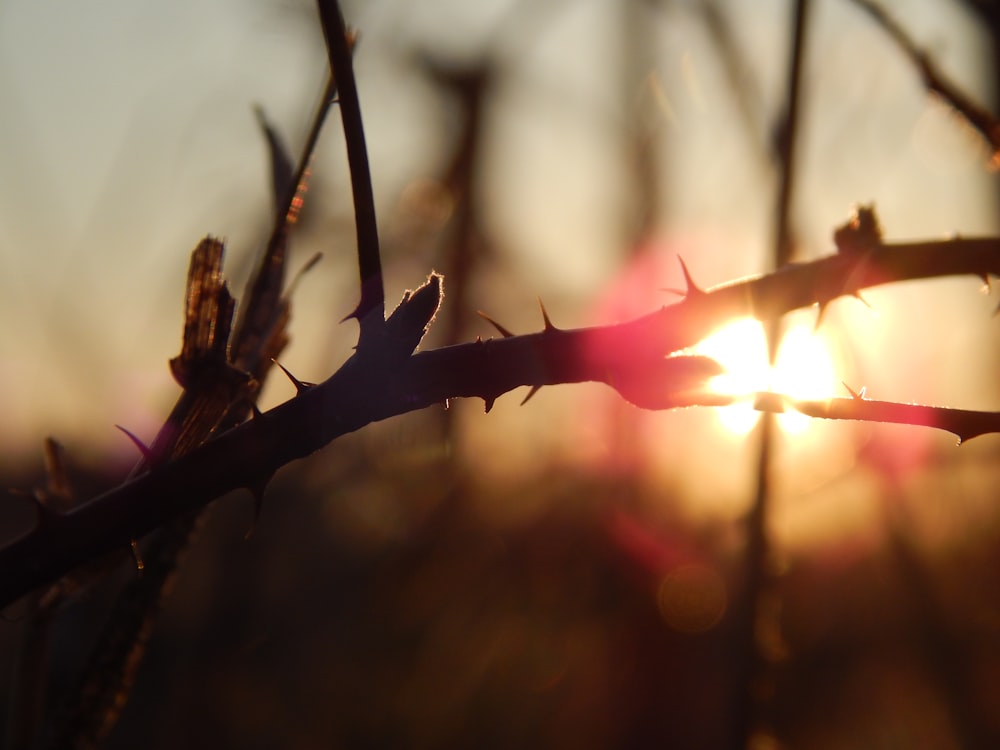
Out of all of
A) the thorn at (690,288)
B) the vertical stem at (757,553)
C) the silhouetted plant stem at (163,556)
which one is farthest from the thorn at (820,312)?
the silhouetted plant stem at (163,556)

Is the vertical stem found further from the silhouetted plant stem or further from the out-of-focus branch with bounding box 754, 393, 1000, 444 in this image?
the silhouetted plant stem

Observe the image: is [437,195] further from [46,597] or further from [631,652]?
[46,597]

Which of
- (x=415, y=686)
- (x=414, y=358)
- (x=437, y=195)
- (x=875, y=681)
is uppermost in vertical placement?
(x=437, y=195)

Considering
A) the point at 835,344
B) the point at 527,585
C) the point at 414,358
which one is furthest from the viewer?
the point at 527,585

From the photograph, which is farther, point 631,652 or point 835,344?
point 631,652

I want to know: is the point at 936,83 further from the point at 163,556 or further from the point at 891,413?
the point at 163,556

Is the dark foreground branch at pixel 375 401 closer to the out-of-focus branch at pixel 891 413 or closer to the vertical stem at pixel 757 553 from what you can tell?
the out-of-focus branch at pixel 891 413

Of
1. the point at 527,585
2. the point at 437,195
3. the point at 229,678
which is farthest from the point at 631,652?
the point at 437,195
